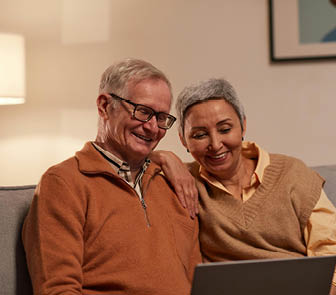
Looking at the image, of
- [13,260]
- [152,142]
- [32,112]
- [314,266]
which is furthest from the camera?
[32,112]

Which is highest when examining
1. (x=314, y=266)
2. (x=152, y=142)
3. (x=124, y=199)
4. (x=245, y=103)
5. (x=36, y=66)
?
(x=36, y=66)

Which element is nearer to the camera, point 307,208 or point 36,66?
point 307,208

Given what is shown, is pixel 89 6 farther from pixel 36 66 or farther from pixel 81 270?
pixel 81 270

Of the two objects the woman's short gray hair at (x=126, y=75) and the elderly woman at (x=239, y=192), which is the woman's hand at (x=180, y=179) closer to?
the elderly woman at (x=239, y=192)

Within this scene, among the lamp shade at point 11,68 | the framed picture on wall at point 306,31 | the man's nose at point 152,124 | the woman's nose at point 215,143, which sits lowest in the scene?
the woman's nose at point 215,143

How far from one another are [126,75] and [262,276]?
0.78 meters

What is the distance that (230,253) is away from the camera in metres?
1.70

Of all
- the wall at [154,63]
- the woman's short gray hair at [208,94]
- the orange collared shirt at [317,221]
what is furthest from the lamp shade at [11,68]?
the orange collared shirt at [317,221]

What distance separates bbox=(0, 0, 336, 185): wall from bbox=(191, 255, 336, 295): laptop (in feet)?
4.95

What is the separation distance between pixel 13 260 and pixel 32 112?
1.23 metres

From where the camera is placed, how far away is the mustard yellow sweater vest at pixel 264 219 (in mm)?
1684

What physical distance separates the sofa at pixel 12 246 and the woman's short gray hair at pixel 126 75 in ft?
1.49

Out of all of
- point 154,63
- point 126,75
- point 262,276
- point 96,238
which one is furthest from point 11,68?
point 262,276

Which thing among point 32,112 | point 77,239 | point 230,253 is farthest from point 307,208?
point 32,112
